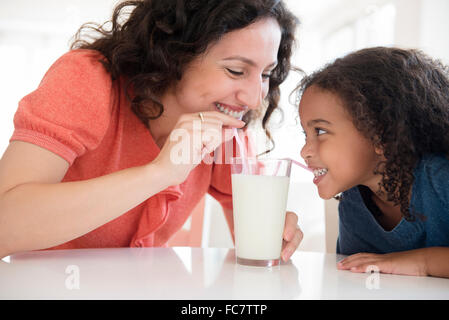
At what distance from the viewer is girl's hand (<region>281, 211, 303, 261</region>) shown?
0.95 metres

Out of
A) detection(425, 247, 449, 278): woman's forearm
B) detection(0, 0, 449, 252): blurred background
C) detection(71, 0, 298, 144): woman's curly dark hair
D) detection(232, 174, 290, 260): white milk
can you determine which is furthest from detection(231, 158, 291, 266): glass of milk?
detection(0, 0, 449, 252): blurred background

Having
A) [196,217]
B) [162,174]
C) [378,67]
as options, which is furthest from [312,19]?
[162,174]

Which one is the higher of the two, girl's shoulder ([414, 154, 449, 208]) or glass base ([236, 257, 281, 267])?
girl's shoulder ([414, 154, 449, 208])

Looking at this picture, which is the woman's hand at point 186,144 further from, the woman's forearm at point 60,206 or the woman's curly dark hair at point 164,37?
the woman's curly dark hair at point 164,37

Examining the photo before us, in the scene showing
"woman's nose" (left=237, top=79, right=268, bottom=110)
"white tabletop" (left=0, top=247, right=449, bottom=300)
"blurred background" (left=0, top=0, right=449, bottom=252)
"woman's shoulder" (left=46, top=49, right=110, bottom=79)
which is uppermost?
"blurred background" (left=0, top=0, right=449, bottom=252)

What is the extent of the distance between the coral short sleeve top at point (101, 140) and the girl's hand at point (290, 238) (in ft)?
1.11

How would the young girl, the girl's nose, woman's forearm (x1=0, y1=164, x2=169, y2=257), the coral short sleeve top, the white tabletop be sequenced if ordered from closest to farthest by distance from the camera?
the white tabletop < woman's forearm (x1=0, y1=164, x2=169, y2=257) < the coral short sleeve top < the young girl < the girl's nose

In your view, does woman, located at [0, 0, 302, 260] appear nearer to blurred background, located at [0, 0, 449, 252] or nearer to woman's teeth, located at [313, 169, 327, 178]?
woman's teeth, located at [313, 169, 327, 178]

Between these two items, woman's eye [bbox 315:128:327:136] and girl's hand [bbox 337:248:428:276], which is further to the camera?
woman's eye [bbox 315:128:327:136]

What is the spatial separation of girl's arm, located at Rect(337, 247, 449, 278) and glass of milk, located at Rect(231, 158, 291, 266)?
0.53 feet

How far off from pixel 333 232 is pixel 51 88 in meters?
1.08

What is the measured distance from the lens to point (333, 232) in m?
1.61

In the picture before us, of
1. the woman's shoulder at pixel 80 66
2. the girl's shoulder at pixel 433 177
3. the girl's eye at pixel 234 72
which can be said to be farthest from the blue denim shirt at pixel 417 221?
the woman's shoulder at pixel 80 66
